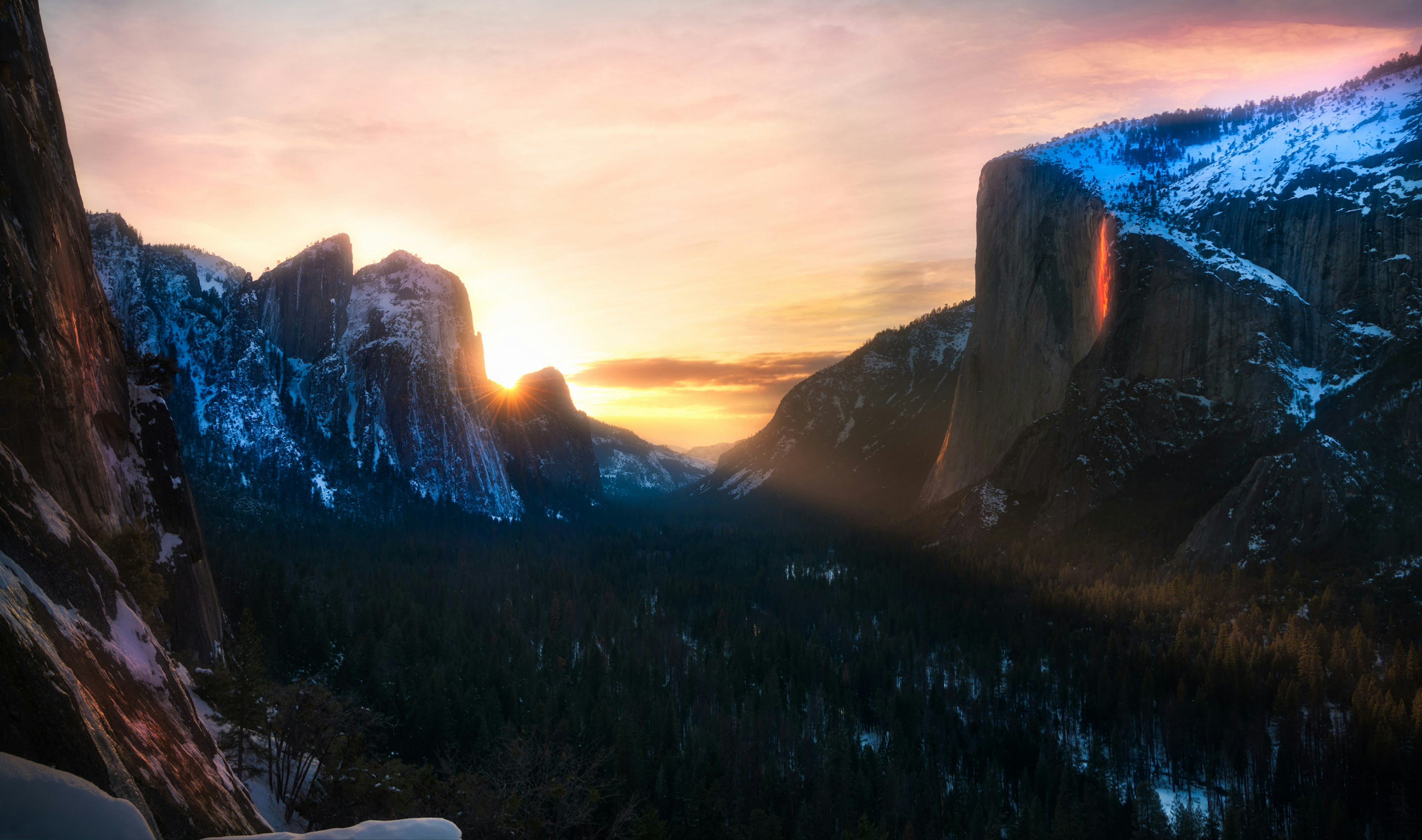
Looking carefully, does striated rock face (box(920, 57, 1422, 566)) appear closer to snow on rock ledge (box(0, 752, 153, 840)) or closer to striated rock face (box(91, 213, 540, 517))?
snow on rock ledge (box(0, 752, 153, 840))

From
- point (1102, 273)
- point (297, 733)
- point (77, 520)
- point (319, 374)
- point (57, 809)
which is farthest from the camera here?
point (319, 374)

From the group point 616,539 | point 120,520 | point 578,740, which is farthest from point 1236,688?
point 616,539

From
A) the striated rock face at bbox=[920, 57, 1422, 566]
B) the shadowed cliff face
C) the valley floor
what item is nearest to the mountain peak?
the shadowed cliff face

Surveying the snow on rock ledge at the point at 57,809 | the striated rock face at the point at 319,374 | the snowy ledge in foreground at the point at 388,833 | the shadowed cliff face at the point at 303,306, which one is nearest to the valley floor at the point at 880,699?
the snowy ledge in foreground at the point at 388,833

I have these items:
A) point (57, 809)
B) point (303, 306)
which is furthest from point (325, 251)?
point (57, 809)

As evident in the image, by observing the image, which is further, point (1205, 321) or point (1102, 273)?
point (1102, 273)

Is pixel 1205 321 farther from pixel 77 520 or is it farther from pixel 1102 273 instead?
pixel 77 520
